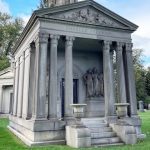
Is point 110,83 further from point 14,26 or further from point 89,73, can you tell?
point 14,26

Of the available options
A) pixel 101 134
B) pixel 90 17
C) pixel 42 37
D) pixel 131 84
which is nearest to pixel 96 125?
pixel 101 134

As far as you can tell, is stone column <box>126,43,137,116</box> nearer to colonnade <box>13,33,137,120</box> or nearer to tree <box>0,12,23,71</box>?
colonnade <box>13,33,137,120</box>

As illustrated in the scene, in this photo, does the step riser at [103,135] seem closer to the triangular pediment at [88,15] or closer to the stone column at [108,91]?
the stone column at [108,91]

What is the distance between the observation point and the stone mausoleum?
10.2 m

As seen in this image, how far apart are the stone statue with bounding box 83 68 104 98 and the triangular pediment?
11.9ft

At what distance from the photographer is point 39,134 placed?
392 inches

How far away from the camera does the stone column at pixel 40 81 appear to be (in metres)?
10.4

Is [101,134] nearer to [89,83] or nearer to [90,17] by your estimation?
[89,83]

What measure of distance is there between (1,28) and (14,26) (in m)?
2.24

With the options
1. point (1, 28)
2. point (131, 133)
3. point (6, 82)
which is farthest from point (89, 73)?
point (1, 28)

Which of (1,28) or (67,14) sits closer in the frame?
(67,14)

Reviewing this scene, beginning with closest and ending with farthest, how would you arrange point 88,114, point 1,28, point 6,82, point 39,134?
point 39,134
point 88,114
point 6,82
point 1,28

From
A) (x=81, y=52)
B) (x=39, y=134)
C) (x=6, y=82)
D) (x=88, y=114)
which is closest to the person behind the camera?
(x=39, y=134)

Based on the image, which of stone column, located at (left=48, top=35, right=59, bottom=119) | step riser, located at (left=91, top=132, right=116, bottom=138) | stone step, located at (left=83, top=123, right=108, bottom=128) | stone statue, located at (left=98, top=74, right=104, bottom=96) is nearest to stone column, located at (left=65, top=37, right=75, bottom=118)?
stone column, located at (left=48, top=35, right=59, bottom=119)
